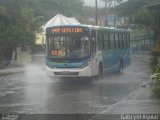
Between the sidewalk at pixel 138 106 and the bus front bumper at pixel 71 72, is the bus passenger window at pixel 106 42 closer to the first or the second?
the bus front bumper at pixel 71 72

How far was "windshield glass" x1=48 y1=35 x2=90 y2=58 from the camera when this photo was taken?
77.0 feet

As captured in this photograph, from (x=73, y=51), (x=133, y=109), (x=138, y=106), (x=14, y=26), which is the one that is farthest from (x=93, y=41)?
(x=14, y=26)

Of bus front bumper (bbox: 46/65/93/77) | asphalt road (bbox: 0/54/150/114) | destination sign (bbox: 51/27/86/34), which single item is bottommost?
asphalt road (bbox: 0/54/150/114)

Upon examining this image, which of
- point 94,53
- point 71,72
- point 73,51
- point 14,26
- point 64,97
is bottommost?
point 64,97

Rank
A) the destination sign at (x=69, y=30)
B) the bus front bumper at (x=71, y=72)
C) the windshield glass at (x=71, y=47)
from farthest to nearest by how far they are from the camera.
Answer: the destination sign at (x=69, y=30) → the windshield glass at (x=71, y=47) → the bus front bumper at (x=71, y=72)

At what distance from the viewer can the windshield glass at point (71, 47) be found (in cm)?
2347

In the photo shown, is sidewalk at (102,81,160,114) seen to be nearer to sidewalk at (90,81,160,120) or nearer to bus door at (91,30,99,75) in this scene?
sidewalk at (90,81,160,120)

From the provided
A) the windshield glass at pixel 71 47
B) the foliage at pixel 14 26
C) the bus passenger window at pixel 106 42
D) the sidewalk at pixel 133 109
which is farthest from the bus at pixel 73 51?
the foliage at pixel 14 26

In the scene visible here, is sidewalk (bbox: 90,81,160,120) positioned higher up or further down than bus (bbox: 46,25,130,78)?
further down

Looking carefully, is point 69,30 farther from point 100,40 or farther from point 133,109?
point 133,109

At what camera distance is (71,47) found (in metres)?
23.5

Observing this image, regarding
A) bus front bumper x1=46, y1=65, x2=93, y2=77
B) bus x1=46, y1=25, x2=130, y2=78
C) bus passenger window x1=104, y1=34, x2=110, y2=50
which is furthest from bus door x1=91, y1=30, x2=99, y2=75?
bus passenger window x1=104, y1=34, x2=110, y2=50

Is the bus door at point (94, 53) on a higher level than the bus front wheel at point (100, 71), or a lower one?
higher

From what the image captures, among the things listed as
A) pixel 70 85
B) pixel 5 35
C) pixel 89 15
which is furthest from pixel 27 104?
pixel 89 15
